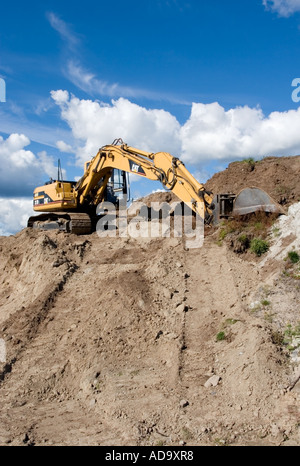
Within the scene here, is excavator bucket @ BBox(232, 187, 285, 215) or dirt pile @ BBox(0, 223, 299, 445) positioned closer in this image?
dirt pile @ BBox(0, 223, 299, 445)

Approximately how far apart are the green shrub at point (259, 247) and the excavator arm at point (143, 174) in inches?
77.1

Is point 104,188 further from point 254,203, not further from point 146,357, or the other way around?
point 146,357

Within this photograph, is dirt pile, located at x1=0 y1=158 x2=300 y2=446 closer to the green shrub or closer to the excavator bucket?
the green shrub

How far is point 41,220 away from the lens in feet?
57.0

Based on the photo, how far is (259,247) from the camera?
10180mm

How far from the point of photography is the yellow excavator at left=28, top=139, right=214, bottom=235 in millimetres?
12219

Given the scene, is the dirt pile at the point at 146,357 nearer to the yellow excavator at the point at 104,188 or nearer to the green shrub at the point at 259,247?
the green shrub at the point at 259,247

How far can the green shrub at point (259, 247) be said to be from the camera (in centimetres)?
1017

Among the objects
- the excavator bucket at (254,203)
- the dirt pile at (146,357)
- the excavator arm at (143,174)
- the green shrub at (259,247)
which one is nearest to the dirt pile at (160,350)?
the dirt pile at (146,357)

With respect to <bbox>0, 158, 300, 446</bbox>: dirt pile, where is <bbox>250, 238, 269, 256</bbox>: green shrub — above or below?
above

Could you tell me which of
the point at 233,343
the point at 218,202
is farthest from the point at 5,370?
the point at 218,202

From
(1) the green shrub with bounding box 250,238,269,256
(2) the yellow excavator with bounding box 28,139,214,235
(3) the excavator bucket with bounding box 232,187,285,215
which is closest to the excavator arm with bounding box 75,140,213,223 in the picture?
(2) the yellow excavator with bounding box 28,139,214,235

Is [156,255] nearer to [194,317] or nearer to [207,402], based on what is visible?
[194,317]

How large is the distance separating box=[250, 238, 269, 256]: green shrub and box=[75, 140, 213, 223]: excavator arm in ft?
6.42
